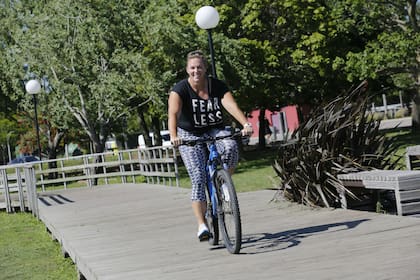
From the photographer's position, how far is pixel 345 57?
35188 millimetres

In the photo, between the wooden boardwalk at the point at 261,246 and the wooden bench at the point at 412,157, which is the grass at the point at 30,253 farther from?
the wooden boardwalk at the point at 261,246

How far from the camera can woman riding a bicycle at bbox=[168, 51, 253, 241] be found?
21.8ft

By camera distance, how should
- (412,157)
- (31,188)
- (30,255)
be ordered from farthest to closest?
(31,188), (412,157), (30,255)

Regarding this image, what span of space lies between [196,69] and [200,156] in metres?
0.78

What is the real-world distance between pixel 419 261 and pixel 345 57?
101 ft

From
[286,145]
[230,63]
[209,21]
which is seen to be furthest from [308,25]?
[286,145]

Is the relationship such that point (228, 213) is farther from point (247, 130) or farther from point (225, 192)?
point (247, 130)

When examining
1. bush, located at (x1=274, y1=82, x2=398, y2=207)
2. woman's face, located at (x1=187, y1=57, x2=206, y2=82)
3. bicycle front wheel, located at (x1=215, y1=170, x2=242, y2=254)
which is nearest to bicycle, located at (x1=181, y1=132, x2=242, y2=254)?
bicycle front wheel, located at (x1=215, y1=170, x2=242, y2=254)

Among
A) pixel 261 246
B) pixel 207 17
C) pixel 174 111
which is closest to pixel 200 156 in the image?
pixel 174 111

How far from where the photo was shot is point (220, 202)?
651 centimetres

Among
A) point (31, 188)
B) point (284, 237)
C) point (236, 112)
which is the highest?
point (236, 112)

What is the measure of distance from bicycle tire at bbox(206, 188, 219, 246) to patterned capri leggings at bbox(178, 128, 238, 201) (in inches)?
4.6

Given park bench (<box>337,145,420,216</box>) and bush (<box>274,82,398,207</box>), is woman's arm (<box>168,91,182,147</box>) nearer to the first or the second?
park bench (<box>337,145,420,216</box>)

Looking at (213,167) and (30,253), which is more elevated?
(213,167)
